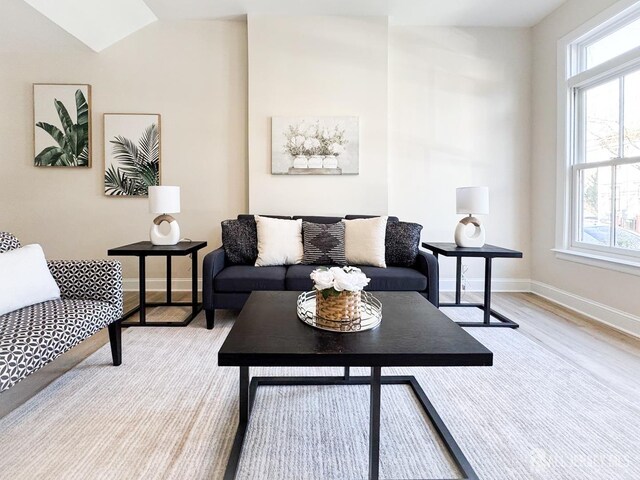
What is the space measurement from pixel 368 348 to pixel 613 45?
359 centimetres

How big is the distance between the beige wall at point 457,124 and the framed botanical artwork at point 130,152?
2.60m

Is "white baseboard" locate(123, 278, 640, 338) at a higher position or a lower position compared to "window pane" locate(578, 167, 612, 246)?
lower

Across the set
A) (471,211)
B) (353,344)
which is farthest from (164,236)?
(471,211)

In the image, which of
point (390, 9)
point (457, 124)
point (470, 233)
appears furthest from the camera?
point (457, 124)

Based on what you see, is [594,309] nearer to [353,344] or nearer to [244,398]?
[353,344]

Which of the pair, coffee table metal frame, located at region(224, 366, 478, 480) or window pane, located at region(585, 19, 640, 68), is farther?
window pane, located at region(585, 19, 640, 68)

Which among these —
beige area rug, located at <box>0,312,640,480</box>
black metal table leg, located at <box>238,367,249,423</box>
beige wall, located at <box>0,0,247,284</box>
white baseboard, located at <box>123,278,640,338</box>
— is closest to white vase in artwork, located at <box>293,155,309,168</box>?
beige wall, located at <box>0,0,247,284</box>

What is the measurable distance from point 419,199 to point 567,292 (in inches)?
66.5

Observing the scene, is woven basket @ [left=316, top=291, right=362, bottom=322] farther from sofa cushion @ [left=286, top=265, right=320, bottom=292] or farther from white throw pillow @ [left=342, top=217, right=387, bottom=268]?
white throw pillow @ [left=342, top=217, right=387, bottom=268]

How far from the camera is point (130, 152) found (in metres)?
3.88

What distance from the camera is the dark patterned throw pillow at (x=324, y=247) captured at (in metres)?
3.11

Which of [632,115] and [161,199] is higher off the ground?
[632,115]

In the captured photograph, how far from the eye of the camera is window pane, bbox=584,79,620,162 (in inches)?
120

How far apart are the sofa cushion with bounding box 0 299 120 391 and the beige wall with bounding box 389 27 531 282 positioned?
120 inches
